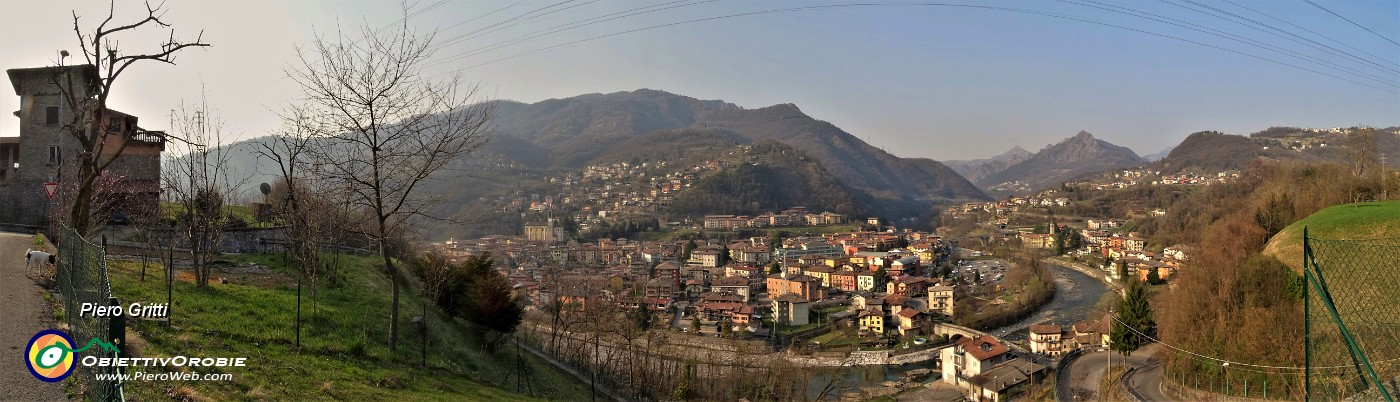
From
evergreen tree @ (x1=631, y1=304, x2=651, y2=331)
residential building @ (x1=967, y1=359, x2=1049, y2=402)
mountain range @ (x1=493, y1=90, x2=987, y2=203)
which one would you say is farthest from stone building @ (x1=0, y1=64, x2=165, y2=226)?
mountain range @ (x1=493, y1=90, x2=987, y2=203)

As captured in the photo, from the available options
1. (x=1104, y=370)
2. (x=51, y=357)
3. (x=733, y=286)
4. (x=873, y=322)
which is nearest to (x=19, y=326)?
(x=51, y=357)

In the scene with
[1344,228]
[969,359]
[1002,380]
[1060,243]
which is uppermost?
[1344,228]

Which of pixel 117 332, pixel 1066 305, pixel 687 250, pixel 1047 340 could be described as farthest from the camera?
pixel 687 250

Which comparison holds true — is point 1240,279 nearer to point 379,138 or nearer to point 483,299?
point 483,299

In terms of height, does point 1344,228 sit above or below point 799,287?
above

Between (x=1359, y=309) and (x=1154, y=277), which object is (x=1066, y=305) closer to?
(x=1154, y=277)

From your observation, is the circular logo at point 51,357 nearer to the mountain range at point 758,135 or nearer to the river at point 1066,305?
the river at point 1066,305

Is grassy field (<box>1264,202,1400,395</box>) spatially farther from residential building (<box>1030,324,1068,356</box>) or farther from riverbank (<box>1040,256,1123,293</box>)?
riverbank (<box>1040,256,1123,293</box>)
